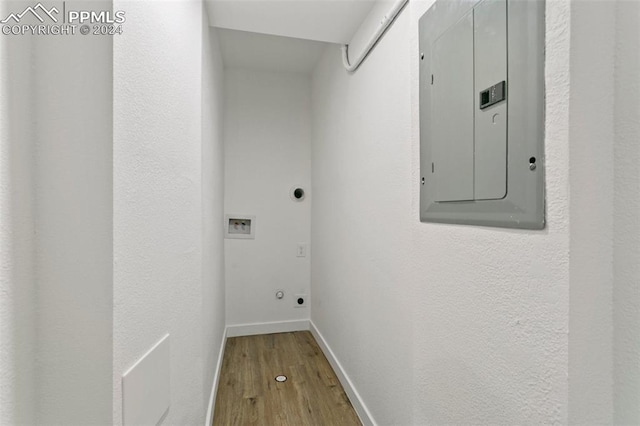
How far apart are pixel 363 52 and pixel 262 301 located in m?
2.31

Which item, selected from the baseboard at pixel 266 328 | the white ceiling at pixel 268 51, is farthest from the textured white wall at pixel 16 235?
the baseboard at pixel 266 328

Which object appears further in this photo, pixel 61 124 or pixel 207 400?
pixel 207 400

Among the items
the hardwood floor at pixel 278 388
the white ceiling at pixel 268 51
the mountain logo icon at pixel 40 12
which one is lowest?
the hardwood floor at pixel 278 388

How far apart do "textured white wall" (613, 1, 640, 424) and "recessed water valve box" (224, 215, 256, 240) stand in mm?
2589

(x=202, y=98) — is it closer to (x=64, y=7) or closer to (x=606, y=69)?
(x=64, y=7)

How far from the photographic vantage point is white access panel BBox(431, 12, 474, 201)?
0.82 m

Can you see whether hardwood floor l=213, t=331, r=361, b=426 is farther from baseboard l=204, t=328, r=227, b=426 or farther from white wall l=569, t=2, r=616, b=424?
white wall l=569, t=2, r=616, b=424

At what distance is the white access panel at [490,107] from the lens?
70 cm

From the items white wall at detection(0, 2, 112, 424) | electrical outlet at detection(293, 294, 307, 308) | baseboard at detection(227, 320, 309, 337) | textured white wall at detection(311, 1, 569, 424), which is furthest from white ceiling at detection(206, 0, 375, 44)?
baseboard at detection(227, 320, 309, 337)

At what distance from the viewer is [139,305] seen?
0.79 metres

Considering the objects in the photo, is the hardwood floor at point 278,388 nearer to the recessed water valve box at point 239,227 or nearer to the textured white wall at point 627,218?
the recessed water valve box at point 239,227

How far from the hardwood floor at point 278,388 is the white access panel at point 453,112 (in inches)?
61.1

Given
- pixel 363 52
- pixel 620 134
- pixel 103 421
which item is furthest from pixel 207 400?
pixel 363 52

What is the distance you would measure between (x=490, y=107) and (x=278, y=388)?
6.74 feet
